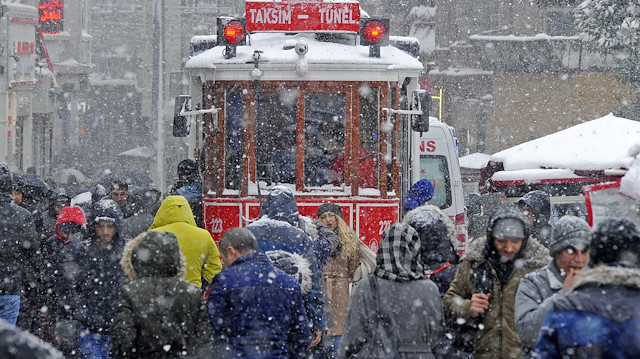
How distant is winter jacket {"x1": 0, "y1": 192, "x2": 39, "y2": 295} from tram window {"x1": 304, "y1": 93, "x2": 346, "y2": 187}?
9.60 ft

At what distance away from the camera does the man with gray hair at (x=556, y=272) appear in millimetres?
5145

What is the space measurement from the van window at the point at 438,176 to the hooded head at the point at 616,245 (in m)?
10.6

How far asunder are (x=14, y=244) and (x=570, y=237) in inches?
191

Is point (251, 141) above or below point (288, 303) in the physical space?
above

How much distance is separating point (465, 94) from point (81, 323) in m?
32.9

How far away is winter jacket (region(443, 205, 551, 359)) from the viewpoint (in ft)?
18.4

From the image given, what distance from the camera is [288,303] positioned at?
576 cm

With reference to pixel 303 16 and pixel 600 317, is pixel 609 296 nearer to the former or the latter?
pixel 600 317

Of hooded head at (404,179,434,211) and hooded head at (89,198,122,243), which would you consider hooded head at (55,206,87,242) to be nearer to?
hooded head at (89,198,122,243)

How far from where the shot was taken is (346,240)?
8570 millimetres

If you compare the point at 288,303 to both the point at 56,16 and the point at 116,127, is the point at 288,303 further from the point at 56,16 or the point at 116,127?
the point at 116,127

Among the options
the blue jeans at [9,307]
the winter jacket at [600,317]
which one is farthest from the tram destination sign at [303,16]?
the winter jacket at [600,317]

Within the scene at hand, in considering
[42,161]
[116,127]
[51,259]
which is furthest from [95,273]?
[116,127]

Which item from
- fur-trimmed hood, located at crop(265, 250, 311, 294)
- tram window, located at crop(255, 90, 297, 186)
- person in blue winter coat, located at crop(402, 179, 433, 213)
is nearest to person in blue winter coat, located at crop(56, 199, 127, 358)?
A: fur-trimmed hood, located at crop(265, 250, 311, 294)
